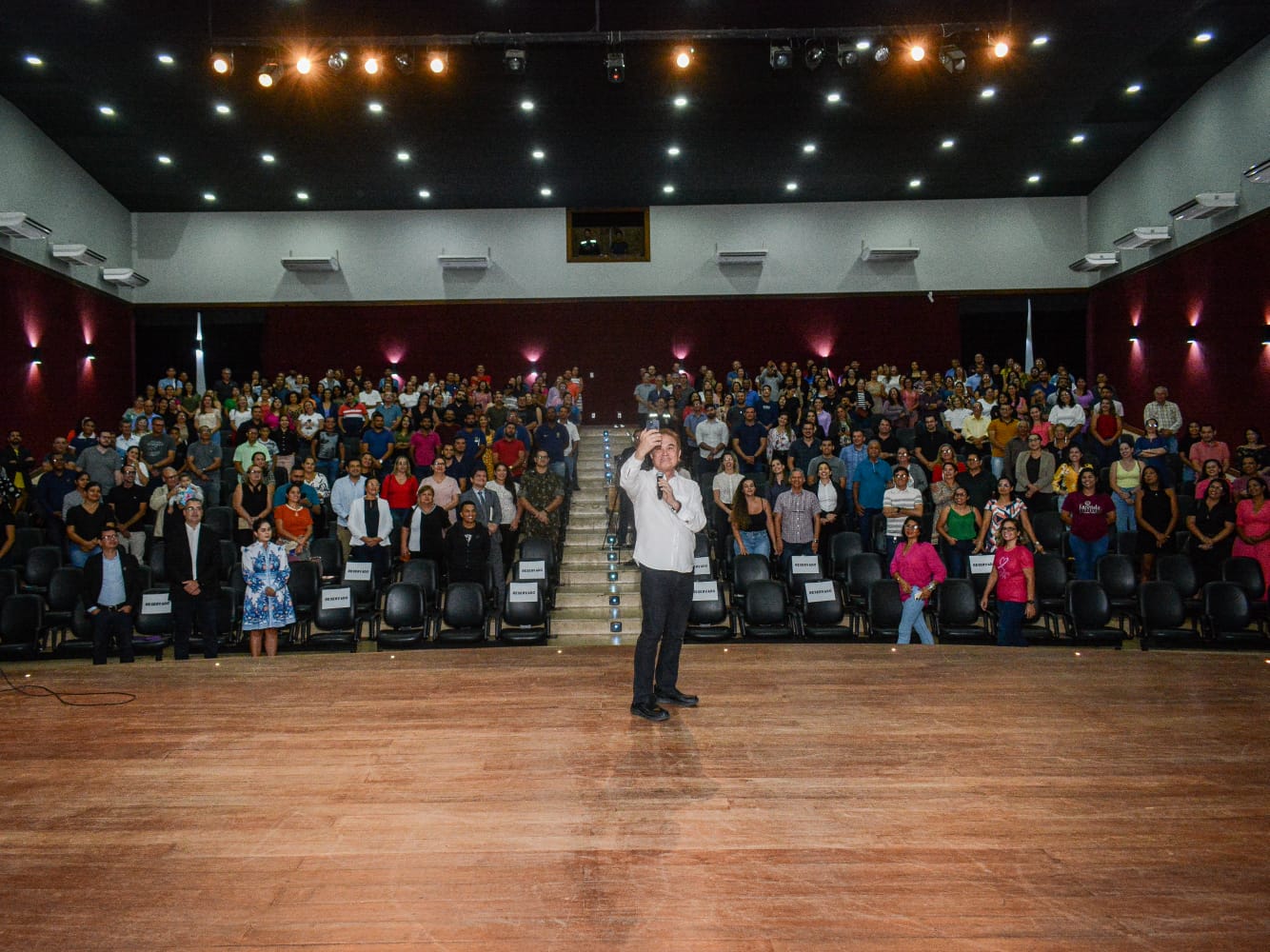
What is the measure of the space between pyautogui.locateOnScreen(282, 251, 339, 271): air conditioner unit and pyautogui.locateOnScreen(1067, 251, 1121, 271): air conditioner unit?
14.2 meters

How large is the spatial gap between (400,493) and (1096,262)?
13257mm

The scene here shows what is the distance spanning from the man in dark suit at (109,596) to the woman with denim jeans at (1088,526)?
8356 millimetres

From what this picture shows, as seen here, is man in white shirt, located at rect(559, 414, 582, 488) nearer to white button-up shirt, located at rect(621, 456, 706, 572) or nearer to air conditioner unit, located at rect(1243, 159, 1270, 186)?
white button-up shirt, located at rect(621, 456, 706, 572)

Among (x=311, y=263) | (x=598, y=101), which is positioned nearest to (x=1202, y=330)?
(x=598, y=101)

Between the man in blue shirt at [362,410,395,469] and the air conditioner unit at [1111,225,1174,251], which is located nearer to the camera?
the man in blue shirt at [362,410,395,469]

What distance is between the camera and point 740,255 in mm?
17719

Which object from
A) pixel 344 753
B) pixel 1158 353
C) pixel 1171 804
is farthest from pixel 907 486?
pixel 1158 353

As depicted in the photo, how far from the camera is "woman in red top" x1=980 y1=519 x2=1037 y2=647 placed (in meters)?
6.95

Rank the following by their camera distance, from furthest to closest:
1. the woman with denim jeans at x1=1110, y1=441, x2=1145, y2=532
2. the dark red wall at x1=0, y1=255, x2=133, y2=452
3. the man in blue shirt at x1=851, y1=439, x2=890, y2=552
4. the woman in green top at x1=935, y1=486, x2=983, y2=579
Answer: the dark red wall at x1=0, y1=255, x2=133, y2=452
the man in blue shirt at x1=851, y1=439, x2=890, y2=552
the woman with denim jeans at x1=1110, y1=441, x2=1145, y2=532
the woman in green top at x1=935, y1=486, x2=983, y2=579

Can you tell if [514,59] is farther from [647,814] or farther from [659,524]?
[647,814]

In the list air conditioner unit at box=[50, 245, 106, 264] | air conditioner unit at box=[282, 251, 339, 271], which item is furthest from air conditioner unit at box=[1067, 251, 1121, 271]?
air conditioner unit at box=[50, 245, 106, 264]

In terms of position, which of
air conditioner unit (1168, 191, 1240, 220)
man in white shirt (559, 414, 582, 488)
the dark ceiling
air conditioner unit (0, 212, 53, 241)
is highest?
the dark ceiling

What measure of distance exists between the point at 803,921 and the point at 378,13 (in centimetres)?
1054

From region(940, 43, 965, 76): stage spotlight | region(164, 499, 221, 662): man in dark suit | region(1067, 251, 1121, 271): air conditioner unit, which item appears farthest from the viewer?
region(1067, 251, 1121, 271): air conditioner unit
